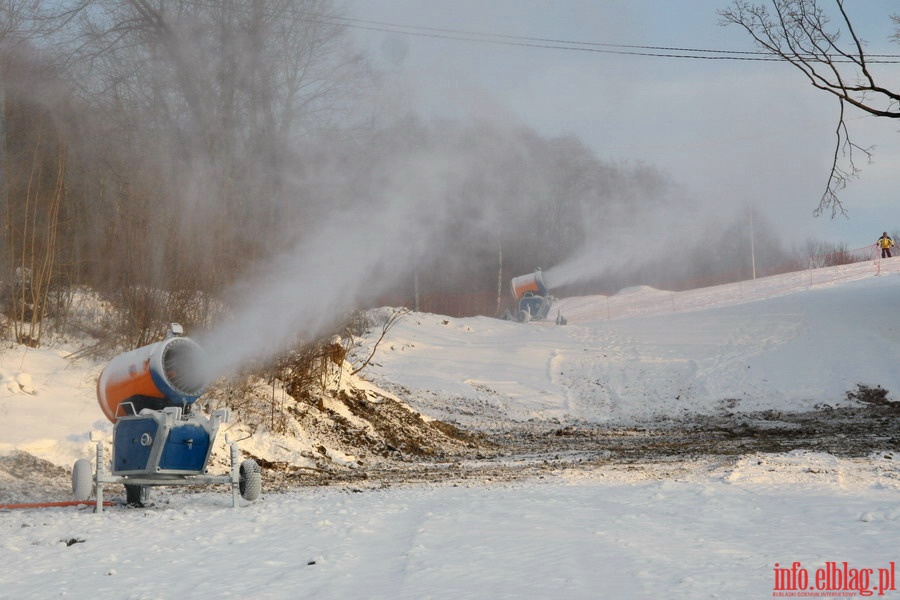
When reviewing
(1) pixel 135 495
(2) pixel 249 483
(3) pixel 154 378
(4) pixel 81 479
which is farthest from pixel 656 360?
(4) pixel 81 479

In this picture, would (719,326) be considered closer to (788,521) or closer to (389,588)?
(788,521)

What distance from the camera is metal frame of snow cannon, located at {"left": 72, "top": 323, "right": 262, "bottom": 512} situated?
31.8 ft

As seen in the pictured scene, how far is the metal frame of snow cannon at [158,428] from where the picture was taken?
9.70 meters

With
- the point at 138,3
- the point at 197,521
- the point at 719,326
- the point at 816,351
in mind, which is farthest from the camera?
the point at 719,326

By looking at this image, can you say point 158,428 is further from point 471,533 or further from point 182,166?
point 182,166

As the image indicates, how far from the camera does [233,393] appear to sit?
51.5 feet

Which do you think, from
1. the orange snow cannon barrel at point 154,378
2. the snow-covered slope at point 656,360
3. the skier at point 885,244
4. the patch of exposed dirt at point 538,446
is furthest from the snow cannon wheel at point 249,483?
the skier at point 885,244

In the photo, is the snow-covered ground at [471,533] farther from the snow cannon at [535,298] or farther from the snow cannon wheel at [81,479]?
the snow cannon at [535,298]

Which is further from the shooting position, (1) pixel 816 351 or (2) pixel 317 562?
(1) pixel 816 351

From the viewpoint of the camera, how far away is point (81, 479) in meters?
9.69

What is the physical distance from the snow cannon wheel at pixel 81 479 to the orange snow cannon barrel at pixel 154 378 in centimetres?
69

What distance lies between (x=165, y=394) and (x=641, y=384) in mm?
18426

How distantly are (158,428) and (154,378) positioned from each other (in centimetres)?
58

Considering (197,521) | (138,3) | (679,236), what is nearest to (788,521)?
(197,521)
